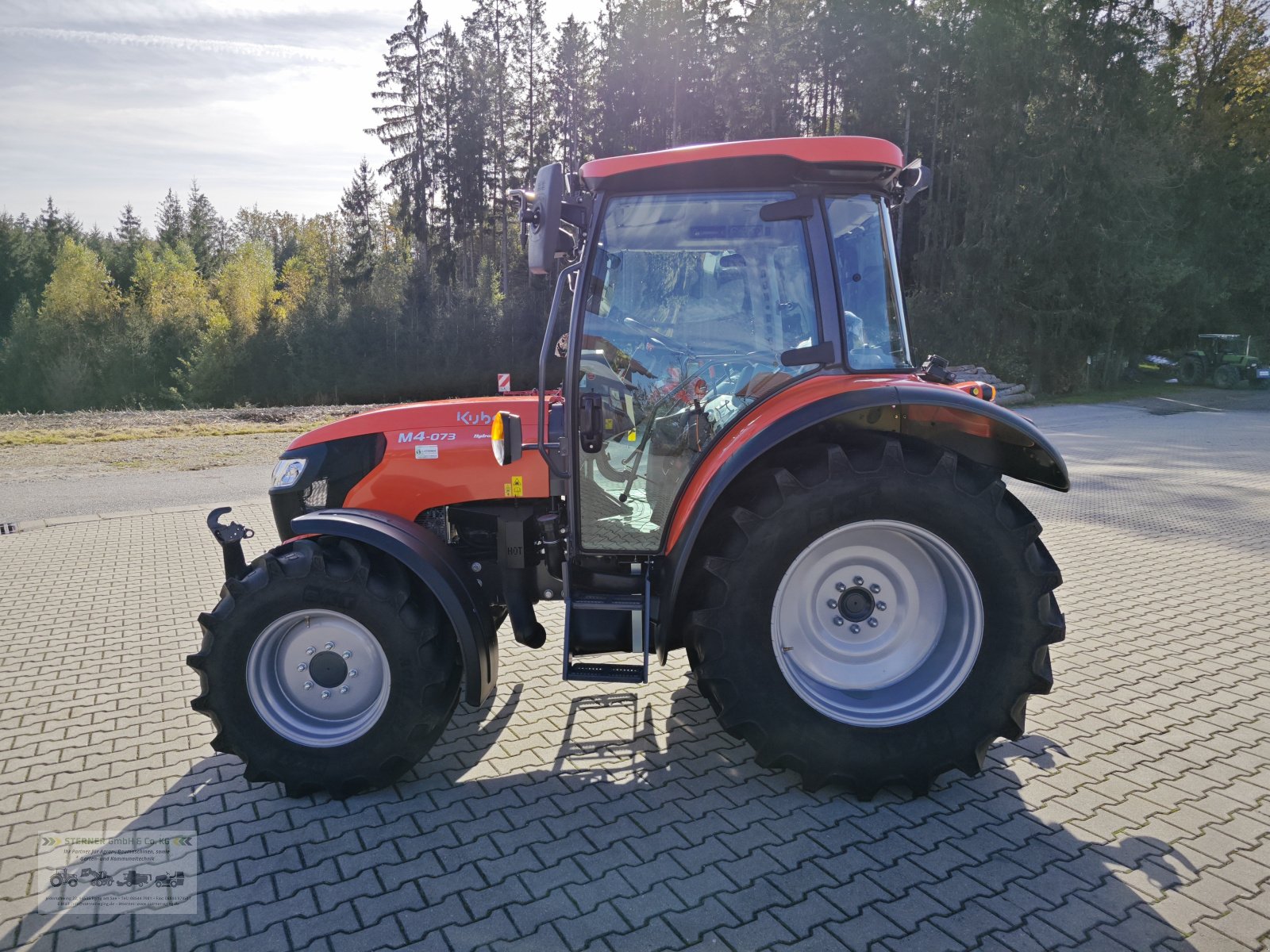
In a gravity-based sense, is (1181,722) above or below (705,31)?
below


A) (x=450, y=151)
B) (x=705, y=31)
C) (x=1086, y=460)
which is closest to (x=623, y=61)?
(x=705, y=31)

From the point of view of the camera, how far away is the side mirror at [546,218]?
2.99 m

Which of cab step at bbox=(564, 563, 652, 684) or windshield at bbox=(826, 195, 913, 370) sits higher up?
windshield at bbox=(826, 195, 913, 370)

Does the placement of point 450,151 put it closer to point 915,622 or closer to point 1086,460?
point 1086,460

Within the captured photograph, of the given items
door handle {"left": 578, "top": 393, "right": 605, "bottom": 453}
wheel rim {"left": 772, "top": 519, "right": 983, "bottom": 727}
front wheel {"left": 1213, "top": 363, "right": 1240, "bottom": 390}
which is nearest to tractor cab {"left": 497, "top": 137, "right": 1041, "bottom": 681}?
door handle {"left": 578, "top": 393, "right": 605, "bottom": 453}

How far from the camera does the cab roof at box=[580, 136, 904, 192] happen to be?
10.3ft

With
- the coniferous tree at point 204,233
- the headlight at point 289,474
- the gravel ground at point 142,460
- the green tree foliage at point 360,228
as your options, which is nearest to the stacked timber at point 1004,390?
the gravel ground at point 142,460

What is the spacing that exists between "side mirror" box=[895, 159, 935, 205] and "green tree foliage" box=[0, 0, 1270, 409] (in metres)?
18.3

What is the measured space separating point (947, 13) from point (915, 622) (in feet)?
99.7

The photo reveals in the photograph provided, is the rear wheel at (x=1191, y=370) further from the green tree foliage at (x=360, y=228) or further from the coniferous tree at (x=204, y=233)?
the coniferous tree at (x=204, y=233)

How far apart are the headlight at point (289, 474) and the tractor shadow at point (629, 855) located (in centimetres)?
121

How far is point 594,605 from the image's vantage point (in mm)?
3398

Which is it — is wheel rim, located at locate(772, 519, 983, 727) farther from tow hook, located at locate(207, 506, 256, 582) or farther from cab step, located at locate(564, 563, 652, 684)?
tow hook, located at locate(207, 506, 256, 582)

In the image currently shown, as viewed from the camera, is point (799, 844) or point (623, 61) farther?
point (623, 61)
